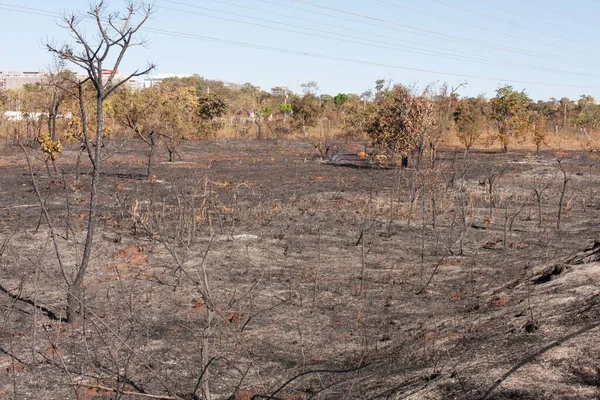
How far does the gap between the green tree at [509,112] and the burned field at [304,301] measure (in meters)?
10.9

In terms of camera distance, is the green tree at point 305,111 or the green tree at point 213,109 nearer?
the green tree at point 213,109

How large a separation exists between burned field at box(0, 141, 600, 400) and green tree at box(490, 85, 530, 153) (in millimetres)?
10914

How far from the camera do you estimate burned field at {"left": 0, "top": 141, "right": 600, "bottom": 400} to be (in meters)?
5.53

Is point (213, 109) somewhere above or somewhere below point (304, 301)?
above

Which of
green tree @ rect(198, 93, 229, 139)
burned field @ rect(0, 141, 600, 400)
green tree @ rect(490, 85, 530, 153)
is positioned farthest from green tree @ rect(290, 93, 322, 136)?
burned field @ rect(0, 141, 600, 400)

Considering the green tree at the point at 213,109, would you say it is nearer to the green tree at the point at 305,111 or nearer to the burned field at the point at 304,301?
the green tree at the point at 305,111

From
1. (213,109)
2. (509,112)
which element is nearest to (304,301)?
(509,112)

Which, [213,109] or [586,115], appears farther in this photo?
[586,115]

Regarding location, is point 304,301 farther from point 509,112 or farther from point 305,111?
point 305,111

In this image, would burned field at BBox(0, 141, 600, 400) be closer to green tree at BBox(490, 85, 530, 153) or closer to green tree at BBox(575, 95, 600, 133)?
green tree at BBox(490, 85, 530, 153)

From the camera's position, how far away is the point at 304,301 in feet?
29.0

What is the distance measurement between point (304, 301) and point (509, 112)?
21.6 meters

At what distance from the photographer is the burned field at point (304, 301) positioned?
553cm

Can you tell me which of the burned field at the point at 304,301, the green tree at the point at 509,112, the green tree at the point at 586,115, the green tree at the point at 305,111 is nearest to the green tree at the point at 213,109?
the green tree at the point at 305,111
